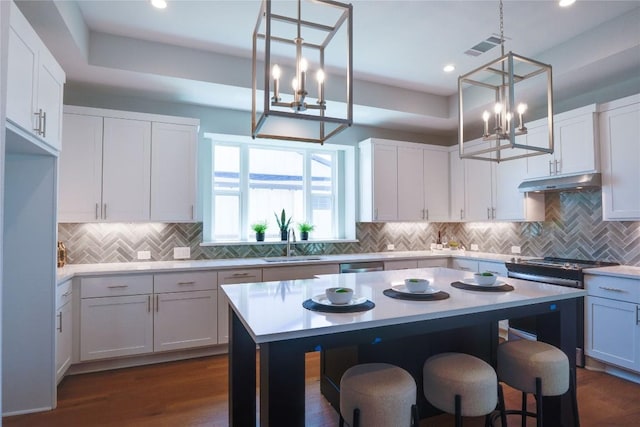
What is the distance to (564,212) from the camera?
386 centimetres

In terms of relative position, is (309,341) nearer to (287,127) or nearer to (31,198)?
(31,198)

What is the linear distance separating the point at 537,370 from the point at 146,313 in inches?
119

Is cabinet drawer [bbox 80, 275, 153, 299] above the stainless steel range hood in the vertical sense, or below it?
below

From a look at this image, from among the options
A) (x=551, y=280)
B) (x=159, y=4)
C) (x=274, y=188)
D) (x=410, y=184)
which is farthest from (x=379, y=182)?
(x=159, y=4)

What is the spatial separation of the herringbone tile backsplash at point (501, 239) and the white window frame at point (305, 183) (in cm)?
14

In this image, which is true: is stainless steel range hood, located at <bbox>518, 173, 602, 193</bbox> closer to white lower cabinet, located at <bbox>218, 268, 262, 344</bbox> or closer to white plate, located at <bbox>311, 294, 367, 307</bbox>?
white plate, located at <bbox>311, 294, 367, 307</bbox>

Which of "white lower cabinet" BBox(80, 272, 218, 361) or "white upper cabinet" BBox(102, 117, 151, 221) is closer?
"white lower cabinet" BBox(80, 272, 218, 361)

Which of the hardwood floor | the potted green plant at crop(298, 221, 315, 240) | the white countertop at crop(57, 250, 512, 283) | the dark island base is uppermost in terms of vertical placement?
the potted green plant at crop(298, 221, 315, 240)

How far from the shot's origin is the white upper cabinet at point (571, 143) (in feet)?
10.8

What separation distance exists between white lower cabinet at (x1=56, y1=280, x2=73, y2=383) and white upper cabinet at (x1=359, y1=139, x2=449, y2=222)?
327 centimetres

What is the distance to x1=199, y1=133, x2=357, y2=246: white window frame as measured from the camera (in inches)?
164

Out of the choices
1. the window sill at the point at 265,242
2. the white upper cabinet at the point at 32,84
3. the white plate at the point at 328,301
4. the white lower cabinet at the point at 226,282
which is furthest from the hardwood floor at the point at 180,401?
the white upper cabinet at the point at 32,84

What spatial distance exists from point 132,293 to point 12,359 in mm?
901

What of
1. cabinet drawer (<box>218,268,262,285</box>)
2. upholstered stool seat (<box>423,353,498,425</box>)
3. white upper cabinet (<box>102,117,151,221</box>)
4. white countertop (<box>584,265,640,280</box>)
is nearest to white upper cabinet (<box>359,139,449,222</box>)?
cabinet drawer (<box>218,268,262,285</box>)
